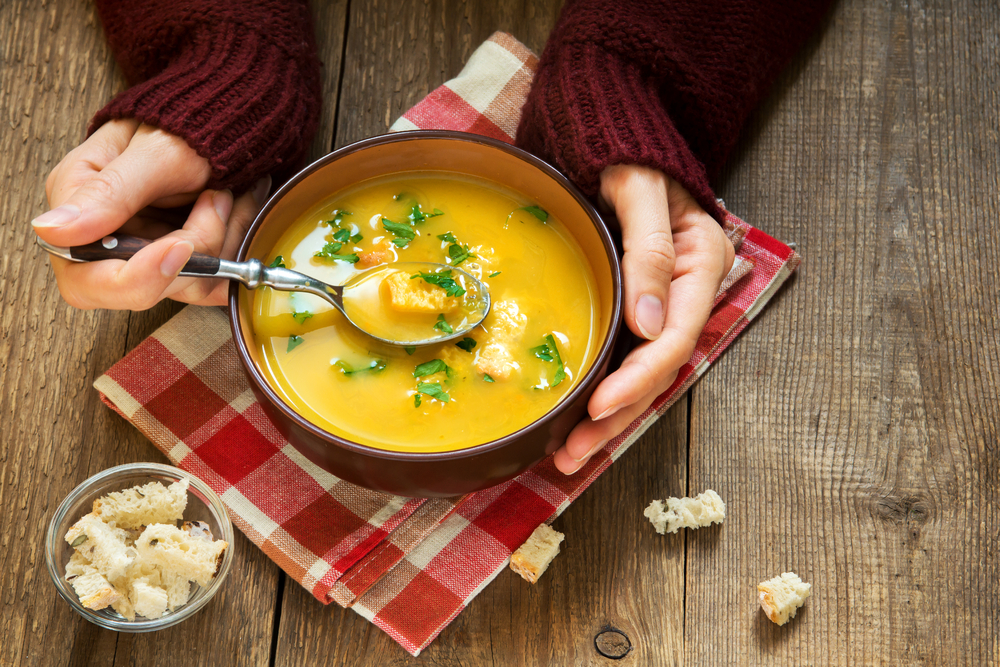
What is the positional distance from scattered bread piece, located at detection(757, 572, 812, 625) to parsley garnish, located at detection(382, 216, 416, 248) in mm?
927

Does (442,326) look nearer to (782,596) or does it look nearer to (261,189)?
(261,189)

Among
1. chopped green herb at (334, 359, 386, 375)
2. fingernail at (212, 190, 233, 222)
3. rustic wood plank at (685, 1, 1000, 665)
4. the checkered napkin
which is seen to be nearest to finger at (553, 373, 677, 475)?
the checkered napkin

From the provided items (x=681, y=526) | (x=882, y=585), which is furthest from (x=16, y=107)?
(x=882, y=585)

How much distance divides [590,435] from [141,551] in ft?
2.65

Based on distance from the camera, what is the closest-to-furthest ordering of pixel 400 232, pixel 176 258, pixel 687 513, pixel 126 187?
pixel 176 258
pixel 126 187
pixel 400 232
pixel 687 513

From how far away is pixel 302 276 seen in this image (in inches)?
51.1

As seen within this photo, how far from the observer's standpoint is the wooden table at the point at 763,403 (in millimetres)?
1490

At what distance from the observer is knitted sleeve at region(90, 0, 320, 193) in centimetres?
140

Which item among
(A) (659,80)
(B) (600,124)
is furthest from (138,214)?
(A) (659,80)

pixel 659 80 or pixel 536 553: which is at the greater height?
pixel 659 80

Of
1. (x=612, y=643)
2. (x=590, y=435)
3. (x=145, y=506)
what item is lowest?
(x=612, y=643)

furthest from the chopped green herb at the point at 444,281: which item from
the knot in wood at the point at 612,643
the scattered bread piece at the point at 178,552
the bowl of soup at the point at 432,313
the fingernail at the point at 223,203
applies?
the knot in wood at the point at 612,643

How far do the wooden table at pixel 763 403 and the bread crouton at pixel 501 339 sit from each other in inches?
15.8

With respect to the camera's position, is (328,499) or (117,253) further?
(328,499)
